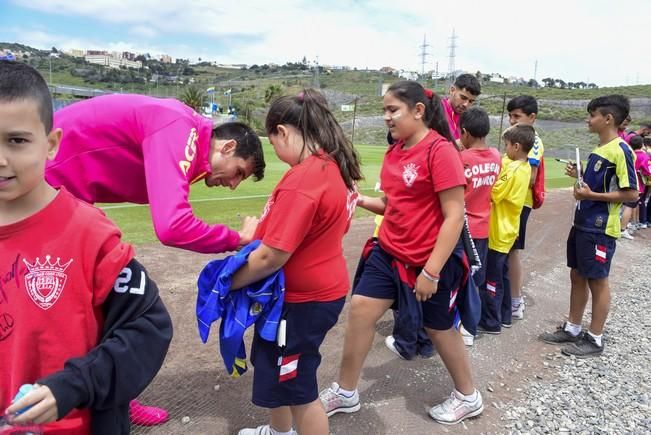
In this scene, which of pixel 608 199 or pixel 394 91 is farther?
pixel 608 199

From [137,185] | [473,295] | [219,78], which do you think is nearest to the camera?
[137,185]

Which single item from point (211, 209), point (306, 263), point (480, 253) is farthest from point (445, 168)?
point (211, 209)

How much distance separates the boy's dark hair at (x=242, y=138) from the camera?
256 centimetres

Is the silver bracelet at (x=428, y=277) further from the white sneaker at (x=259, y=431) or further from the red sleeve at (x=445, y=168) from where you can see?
the white sneaker at (x=259, y=431)

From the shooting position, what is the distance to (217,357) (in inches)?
142

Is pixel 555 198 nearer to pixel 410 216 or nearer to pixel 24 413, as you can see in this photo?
pixel 410 216

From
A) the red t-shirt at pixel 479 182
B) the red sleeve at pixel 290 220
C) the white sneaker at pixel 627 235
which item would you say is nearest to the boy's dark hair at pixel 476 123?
the red t-shirt at pixel 479 182

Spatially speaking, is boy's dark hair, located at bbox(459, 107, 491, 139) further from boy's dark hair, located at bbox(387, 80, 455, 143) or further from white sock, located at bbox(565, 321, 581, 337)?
white sock, located at bbox(565, 321, 581, 337)

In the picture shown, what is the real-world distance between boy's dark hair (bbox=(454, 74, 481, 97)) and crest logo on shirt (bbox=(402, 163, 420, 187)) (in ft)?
6.14

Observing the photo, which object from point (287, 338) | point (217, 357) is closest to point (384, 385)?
point (217, 357)

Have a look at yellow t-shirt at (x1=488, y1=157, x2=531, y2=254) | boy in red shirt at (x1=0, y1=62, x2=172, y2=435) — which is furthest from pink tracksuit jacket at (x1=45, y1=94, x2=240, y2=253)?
yellow t-shirt at (x1=488, y1=157, x2=531, y2=254)

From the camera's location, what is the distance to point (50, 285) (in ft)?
4.50

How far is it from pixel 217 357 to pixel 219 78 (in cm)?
14229

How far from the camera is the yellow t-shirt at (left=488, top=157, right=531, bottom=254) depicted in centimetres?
453
